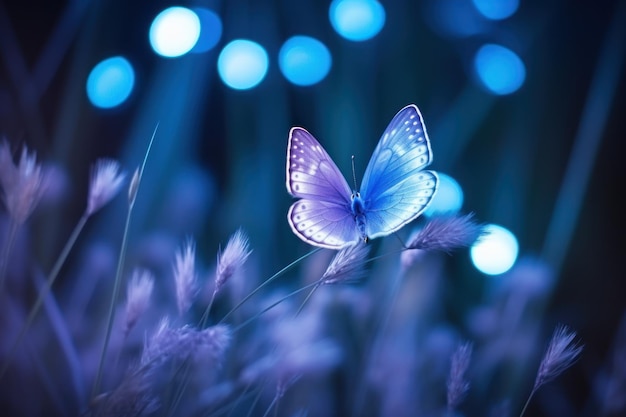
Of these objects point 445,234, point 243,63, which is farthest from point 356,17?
point 445,234

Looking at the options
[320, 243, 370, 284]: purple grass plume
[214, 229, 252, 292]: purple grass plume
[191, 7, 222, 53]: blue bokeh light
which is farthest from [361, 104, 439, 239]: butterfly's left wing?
[191, 7, 222, 53]: blue bokeh light

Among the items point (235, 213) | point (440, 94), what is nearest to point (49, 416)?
point (235, 213)

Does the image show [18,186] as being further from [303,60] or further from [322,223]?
[303,60]

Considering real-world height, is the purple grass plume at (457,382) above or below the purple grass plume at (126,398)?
below

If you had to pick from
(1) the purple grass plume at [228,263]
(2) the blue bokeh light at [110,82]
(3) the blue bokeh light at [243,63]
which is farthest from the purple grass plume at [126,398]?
(2) the blue bokeh light at [110,82]

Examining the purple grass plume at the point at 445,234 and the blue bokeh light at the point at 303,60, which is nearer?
the purple grass plume at the point at 445,234

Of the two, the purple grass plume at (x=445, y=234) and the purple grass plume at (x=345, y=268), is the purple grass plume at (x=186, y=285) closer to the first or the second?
the purple grass plume at (x=345, y=268)

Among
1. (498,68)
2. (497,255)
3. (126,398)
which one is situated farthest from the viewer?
(498,68)
